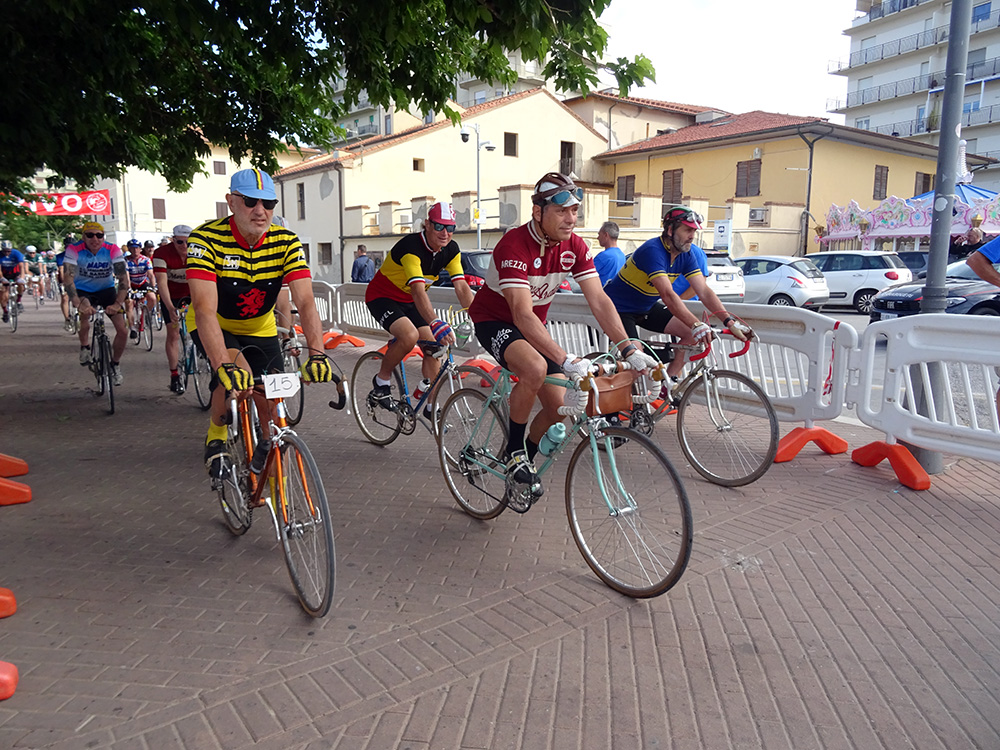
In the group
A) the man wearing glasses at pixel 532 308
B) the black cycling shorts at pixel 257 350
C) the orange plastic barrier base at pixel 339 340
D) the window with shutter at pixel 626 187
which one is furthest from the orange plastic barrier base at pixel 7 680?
the window with shutter at pixel 626 187

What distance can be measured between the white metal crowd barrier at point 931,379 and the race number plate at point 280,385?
4.28m

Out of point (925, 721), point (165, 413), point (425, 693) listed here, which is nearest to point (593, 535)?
point (425, 693)

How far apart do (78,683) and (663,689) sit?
238 cm

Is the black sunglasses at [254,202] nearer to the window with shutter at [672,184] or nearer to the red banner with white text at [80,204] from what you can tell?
the red banner with white text at [80,204]

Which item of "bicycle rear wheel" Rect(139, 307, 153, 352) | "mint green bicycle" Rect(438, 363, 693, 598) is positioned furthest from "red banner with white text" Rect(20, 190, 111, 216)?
"mint green bicycle" Rect(438, 363, 693, 598)

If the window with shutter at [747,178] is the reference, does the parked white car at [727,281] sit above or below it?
below

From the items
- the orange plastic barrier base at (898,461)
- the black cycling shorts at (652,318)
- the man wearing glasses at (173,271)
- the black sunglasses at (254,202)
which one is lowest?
the orange plastic barrier base at (898,461)

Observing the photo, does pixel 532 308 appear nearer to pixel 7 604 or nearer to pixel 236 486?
pixel 236 486

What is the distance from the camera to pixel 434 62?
7.48 m

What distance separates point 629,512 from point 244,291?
2.55 m

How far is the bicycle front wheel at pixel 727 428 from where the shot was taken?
5.56 meters

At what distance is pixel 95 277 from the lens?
961 cm

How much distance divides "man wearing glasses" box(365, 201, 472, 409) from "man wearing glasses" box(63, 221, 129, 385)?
4272 mm

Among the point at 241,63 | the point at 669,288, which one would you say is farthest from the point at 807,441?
the point at 241,63
